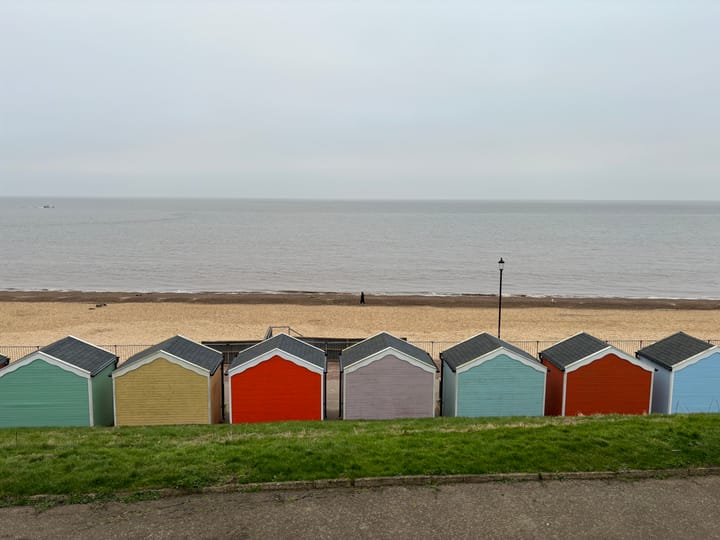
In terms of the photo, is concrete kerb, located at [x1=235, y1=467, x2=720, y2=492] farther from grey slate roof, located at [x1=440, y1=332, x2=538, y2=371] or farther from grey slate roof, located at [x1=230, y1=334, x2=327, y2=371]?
grey slate roof, located at [x1=230, y1=334, x2=327, y2=371]

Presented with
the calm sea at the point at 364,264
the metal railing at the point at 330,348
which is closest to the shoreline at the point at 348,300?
the calm sea at the point at 364,264

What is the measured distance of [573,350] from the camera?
61.2 feet

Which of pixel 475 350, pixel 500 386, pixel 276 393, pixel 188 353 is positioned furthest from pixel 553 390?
pixel 188 353

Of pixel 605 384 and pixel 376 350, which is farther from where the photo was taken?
pixel 605 384

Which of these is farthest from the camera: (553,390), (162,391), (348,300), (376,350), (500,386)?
(348,300)

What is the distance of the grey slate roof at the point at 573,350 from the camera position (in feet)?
59.0

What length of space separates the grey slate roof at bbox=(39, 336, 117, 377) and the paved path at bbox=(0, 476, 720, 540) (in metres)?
7.72

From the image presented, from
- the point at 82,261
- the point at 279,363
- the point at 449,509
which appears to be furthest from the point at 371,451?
the point at 82,261

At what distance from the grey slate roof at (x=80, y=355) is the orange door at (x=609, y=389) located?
46.4 feet

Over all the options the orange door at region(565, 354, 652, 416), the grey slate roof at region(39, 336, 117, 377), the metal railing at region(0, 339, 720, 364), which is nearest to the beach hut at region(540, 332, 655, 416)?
the orange door at region(565, 354, 652, 416)

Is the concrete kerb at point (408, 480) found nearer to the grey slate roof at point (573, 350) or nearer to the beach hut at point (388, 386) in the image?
the beach hut at point (388, 386)

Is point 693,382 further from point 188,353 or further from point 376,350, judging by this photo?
point 188,353

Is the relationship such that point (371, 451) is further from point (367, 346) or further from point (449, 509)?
point (367, 346)

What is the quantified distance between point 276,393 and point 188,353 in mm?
2964
